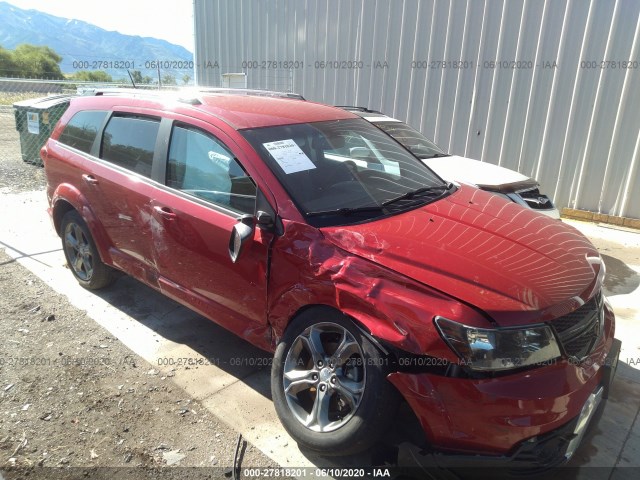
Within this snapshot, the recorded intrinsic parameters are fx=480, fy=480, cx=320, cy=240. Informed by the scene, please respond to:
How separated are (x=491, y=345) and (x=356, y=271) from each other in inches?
27.4

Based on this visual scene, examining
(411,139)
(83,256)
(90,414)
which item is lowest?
(90,414)

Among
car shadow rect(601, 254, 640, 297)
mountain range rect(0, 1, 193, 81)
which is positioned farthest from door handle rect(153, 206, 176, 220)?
mountain range rect(0, 1, 193, 81)

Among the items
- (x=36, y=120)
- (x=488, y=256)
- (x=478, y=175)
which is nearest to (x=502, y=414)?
(x=488, y=256)

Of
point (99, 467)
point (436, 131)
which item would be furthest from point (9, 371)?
point (436, 131)

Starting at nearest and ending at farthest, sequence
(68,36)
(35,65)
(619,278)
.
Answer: (619,278) → (35,65) → (68,36)

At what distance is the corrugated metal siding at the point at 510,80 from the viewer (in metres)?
6.47

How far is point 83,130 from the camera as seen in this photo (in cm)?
428

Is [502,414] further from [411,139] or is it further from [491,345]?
[411,139]

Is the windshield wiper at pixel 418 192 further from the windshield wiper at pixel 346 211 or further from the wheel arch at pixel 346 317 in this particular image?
the wheel arch at pixel 346 317

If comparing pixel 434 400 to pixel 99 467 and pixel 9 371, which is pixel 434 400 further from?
pixel 9 371

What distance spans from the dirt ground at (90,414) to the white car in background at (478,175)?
10.5 ft

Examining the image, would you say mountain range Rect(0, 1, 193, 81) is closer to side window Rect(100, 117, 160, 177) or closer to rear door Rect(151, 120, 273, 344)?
side window Rect(100, 117, 160, 177)

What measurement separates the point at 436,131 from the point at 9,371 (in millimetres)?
6840

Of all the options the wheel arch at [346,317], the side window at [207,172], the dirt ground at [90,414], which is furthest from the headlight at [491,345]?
the side window at [207,172]
